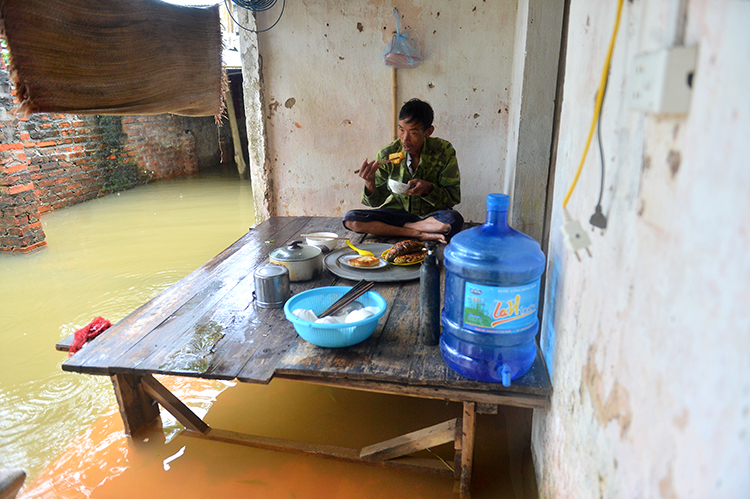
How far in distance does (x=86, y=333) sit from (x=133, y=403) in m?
0.45

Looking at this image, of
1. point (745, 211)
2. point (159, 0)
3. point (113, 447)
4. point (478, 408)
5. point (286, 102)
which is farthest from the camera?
point (286, 102)

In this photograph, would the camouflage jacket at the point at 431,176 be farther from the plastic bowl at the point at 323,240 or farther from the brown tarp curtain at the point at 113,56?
the brown tarp curtain at the point at 113,56

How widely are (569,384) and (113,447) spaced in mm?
2344

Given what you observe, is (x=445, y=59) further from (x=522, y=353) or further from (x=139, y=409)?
(x=139, y=409)

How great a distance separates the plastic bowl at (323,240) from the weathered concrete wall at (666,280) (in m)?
1.93

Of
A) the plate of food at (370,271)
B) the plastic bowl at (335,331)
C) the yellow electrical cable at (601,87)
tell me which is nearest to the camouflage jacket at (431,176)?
the plate of food at (370,271)

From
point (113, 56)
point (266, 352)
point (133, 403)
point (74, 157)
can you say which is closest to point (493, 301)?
point (266, 352)

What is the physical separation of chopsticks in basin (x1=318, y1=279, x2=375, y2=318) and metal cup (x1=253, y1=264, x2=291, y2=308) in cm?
33

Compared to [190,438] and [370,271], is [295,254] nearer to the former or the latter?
[370,271]

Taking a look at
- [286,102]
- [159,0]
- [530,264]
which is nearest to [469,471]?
[530,264]

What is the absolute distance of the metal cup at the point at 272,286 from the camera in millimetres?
2268

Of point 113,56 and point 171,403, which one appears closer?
point 113,56

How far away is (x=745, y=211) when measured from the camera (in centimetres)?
59

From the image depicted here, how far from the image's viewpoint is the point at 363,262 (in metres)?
2.72
